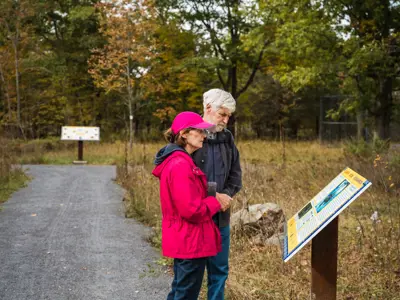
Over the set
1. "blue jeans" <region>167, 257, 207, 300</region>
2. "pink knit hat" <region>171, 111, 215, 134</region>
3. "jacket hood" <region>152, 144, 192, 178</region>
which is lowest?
"blue jeans" <region>167, 257, 207, 300</region>

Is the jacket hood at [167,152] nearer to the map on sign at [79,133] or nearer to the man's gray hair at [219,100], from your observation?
the man's gray hair at [219,100]

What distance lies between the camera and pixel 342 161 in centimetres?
1175

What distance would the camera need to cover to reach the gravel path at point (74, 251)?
4.90 meters

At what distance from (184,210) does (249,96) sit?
1291 inches

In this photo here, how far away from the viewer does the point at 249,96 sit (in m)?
35.4

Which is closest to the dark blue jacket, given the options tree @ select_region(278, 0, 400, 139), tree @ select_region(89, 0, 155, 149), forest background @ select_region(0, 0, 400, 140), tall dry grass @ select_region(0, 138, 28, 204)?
tall dry grass @ select_region(0, 138, 28, 204)

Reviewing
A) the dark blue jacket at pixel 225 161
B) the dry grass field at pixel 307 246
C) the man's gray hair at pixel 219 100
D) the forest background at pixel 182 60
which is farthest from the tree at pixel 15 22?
the man's gray hair at pixel 219 100

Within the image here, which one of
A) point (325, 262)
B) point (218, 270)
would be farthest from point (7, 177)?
point (325, 262)

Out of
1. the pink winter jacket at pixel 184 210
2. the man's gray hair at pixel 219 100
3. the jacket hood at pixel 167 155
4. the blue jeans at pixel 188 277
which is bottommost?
the blue jeans at pixel 188 277

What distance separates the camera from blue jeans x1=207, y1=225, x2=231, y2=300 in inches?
143

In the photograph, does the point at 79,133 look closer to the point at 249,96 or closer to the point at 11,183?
the point at 11,183

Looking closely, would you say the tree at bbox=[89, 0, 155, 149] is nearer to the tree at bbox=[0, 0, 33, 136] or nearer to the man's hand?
the tree at bbox=[0, 0, 33, 136]

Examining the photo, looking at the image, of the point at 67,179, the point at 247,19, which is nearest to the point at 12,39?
the point at 247,19

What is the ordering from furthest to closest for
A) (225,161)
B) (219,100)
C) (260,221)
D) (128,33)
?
(128,33)
(260,221)
(225,161)
(219,100)
